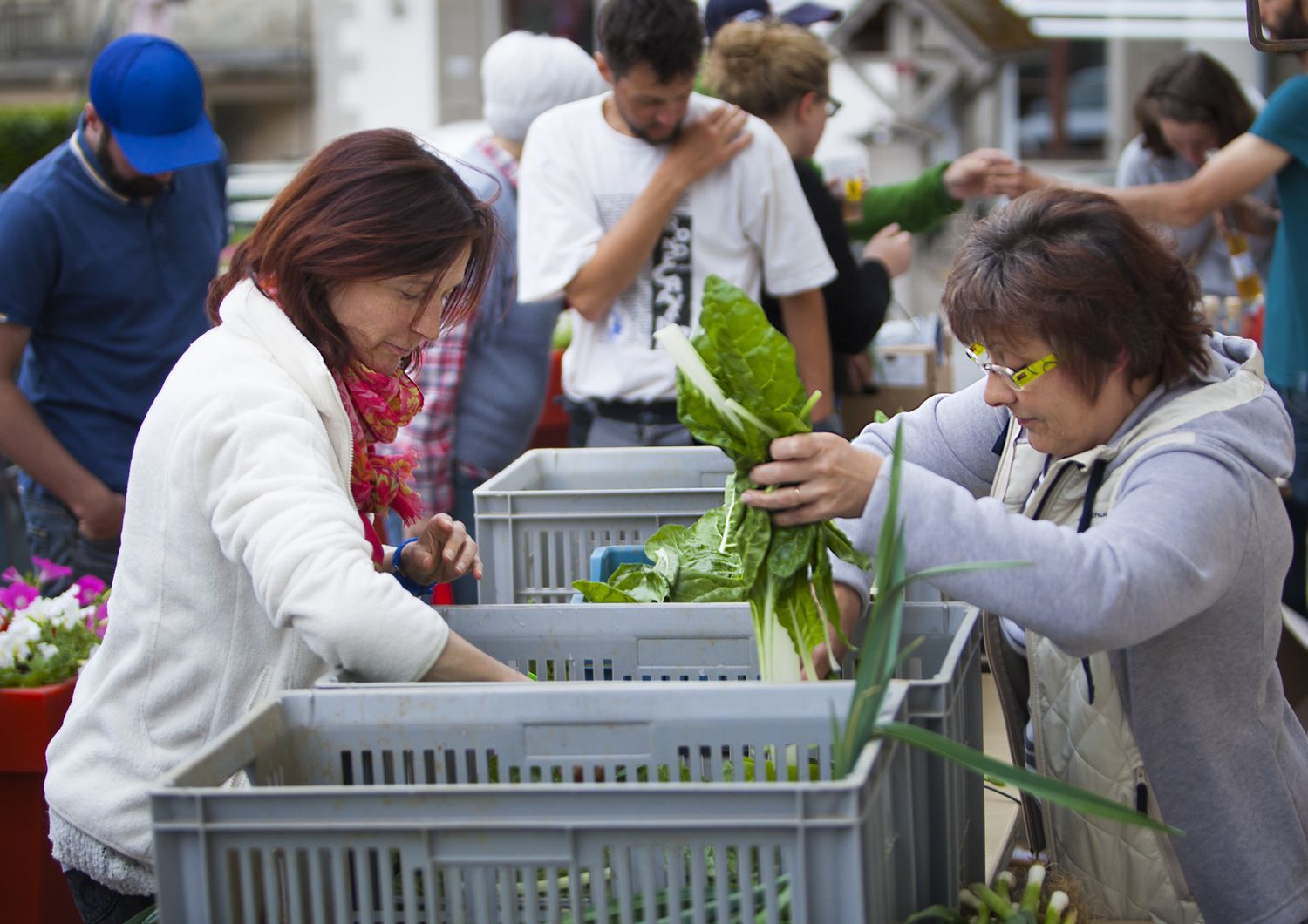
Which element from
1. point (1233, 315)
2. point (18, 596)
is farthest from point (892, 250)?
point (18, 596)

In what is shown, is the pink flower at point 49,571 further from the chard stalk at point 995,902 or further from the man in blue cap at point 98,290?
the chard stalk at point 995,902

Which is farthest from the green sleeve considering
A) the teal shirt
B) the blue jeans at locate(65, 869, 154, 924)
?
the blue jeans at locate(65, 869, 154, 924)

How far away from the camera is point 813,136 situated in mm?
3893

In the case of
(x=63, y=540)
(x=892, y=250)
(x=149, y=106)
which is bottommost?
(x=63, y=540)

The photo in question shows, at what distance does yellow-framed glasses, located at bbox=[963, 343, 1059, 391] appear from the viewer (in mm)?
1792

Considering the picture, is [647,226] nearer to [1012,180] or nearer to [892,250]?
[892,250]

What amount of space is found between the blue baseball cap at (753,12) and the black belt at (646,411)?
149 cm

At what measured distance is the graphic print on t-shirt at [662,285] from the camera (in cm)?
342

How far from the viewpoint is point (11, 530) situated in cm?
464

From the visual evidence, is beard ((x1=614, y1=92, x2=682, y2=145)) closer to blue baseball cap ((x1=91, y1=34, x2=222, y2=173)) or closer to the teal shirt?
blue baseball cap ((x1=91, y1=34, x2=222, y2=173))

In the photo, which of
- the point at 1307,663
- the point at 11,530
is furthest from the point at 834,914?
the point at 11,530

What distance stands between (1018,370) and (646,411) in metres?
1.69

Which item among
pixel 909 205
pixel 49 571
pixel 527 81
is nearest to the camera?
pixel 49 571

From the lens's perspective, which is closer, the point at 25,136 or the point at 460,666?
the point at 460,666
